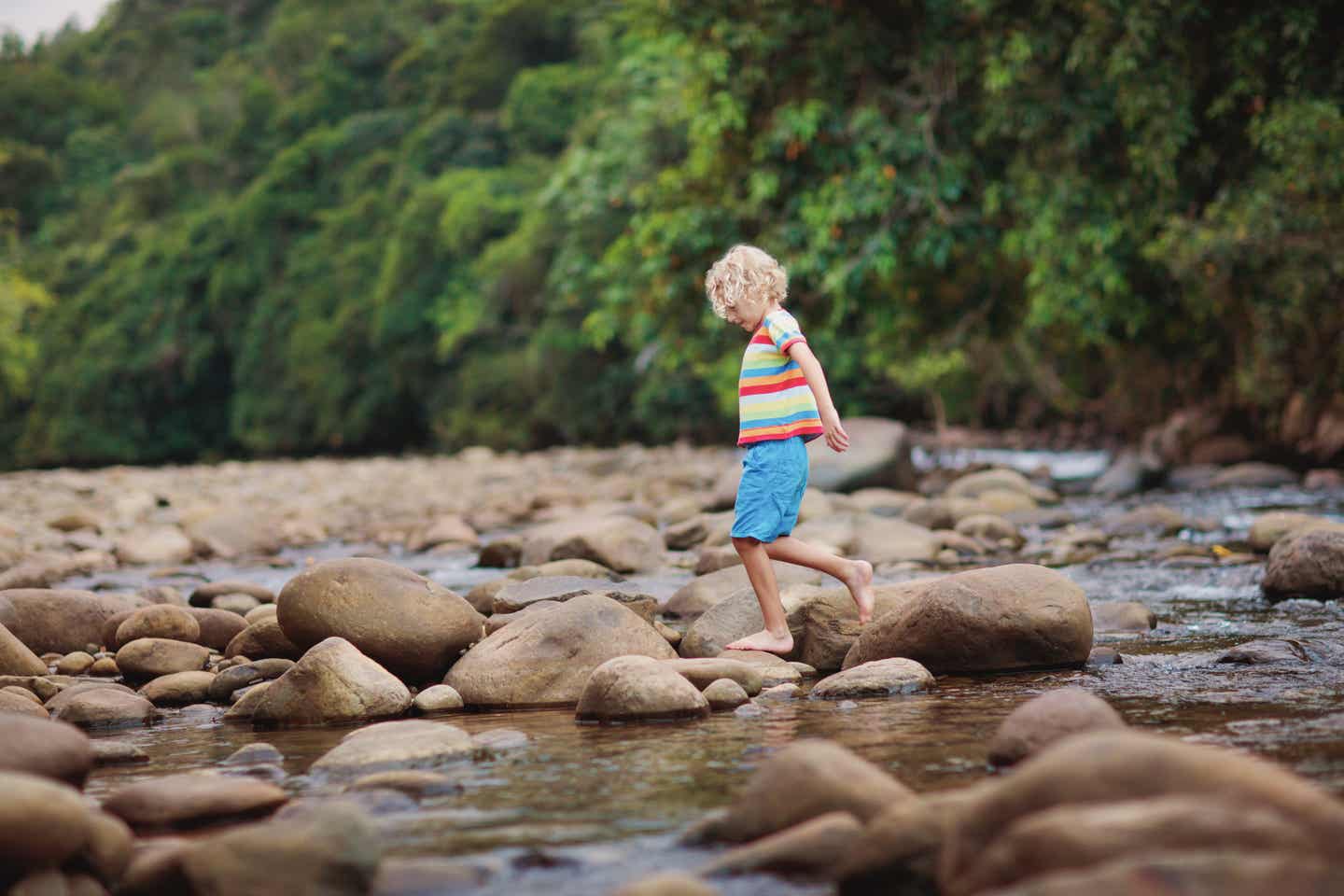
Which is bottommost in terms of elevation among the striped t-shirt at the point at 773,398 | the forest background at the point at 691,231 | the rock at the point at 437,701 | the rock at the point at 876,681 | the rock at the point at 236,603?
the rock at the point at 876,681

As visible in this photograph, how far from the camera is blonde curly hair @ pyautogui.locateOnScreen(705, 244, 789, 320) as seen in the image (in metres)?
4.61

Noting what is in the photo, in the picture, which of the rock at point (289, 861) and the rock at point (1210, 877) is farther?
the rock at point (289, 861)

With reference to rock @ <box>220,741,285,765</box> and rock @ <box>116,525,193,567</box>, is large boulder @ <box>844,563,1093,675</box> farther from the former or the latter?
rock @ <box>116,525,193,567</box>

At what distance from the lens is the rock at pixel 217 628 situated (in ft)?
17.1

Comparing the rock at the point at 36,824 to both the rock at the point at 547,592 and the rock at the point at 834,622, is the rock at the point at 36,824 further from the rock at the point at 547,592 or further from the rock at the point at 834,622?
the rock at the point at 834,622

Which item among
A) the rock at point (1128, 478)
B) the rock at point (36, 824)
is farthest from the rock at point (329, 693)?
the rock at point (1128, 478)

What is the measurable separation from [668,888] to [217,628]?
3641mm

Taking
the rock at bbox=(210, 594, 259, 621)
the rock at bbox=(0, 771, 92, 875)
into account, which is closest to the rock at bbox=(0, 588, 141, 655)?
the rock at bbox=(210, 594, 259, 621)

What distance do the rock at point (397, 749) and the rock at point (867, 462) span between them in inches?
290

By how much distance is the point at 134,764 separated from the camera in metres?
3.41

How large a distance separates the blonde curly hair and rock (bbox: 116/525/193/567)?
18.6 ft

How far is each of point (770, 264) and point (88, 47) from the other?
8145 cm

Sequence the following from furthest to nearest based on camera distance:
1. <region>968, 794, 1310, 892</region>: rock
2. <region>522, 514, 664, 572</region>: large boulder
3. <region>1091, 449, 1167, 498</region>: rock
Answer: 1. <region>1091, 449, 1167, 498</region>: rock
2. <region>522, 514, 664, 572</region>: large boulder
3. <region>968, 794, 1310, 892</region>: rock

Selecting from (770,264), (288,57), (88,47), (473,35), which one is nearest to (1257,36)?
(770,264)
